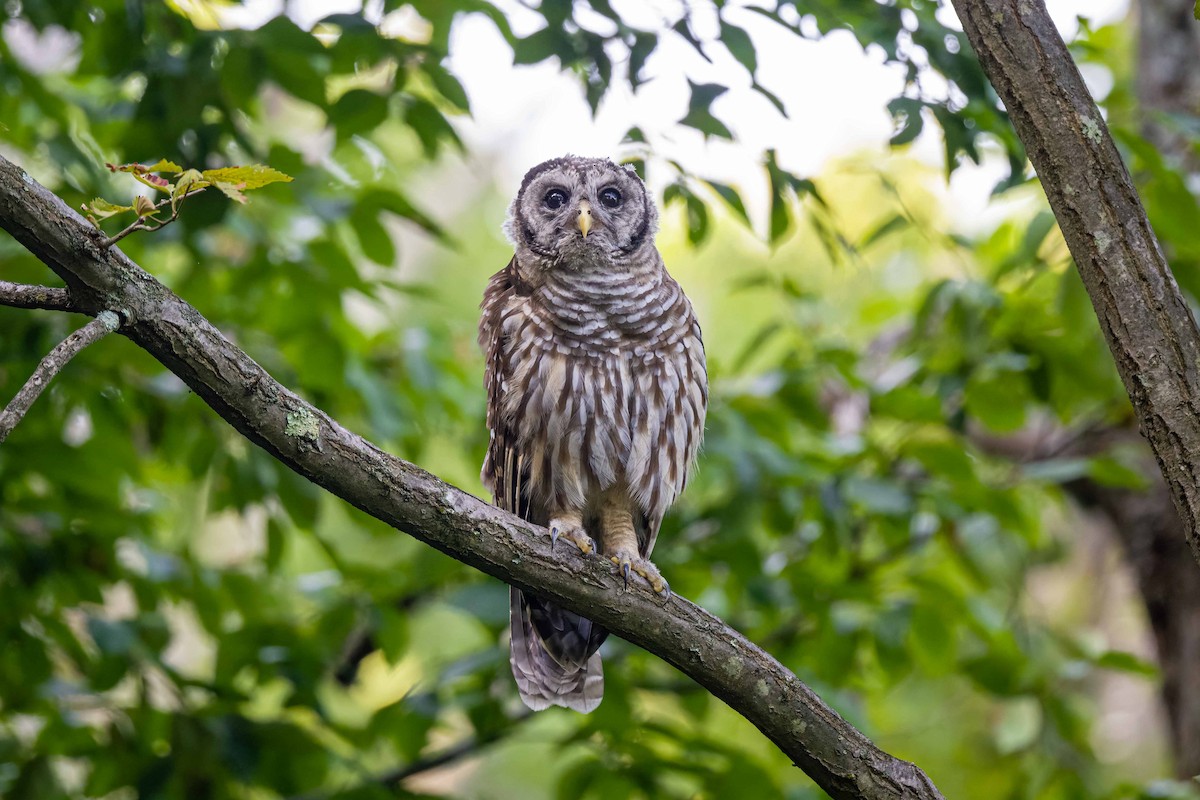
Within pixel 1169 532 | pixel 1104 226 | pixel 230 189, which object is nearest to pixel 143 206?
pixel 230 189

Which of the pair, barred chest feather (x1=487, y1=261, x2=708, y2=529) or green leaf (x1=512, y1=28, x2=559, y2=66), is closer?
green leaf (x1=512, y1=28, x2=559, y2=66)

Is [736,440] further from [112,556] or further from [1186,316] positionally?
[112,556]

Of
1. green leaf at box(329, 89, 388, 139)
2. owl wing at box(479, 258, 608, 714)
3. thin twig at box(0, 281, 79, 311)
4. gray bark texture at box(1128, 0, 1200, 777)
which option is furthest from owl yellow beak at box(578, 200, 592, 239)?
gray bark texture at box(1128, 0, 1200, 777)

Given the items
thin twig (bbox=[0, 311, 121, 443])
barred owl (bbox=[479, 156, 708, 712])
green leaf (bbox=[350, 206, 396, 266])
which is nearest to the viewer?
thin twig (bbox=[0, 311, 121, 443])

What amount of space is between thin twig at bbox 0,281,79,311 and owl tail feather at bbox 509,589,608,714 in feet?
6.42

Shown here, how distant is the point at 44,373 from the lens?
1801mm

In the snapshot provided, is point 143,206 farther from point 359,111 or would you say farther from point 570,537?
point 359,111

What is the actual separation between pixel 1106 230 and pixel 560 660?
2.14 metres

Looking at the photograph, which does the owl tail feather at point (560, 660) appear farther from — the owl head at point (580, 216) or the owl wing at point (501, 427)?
the owl head at point (580, 216)

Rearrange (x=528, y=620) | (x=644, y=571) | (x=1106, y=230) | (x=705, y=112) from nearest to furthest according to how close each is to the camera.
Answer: (x=1106, y=230) → (x=644, y=571) → (x=705, y=112) → (x=528, y=620)

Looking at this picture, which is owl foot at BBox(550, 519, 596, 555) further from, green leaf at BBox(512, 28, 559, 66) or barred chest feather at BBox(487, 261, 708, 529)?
green leaf at BBox(512, 28, 559, 66)

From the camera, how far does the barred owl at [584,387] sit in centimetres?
352

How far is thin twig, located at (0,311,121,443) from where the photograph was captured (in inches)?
68.9

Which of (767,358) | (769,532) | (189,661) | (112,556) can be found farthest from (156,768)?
(189,661)
